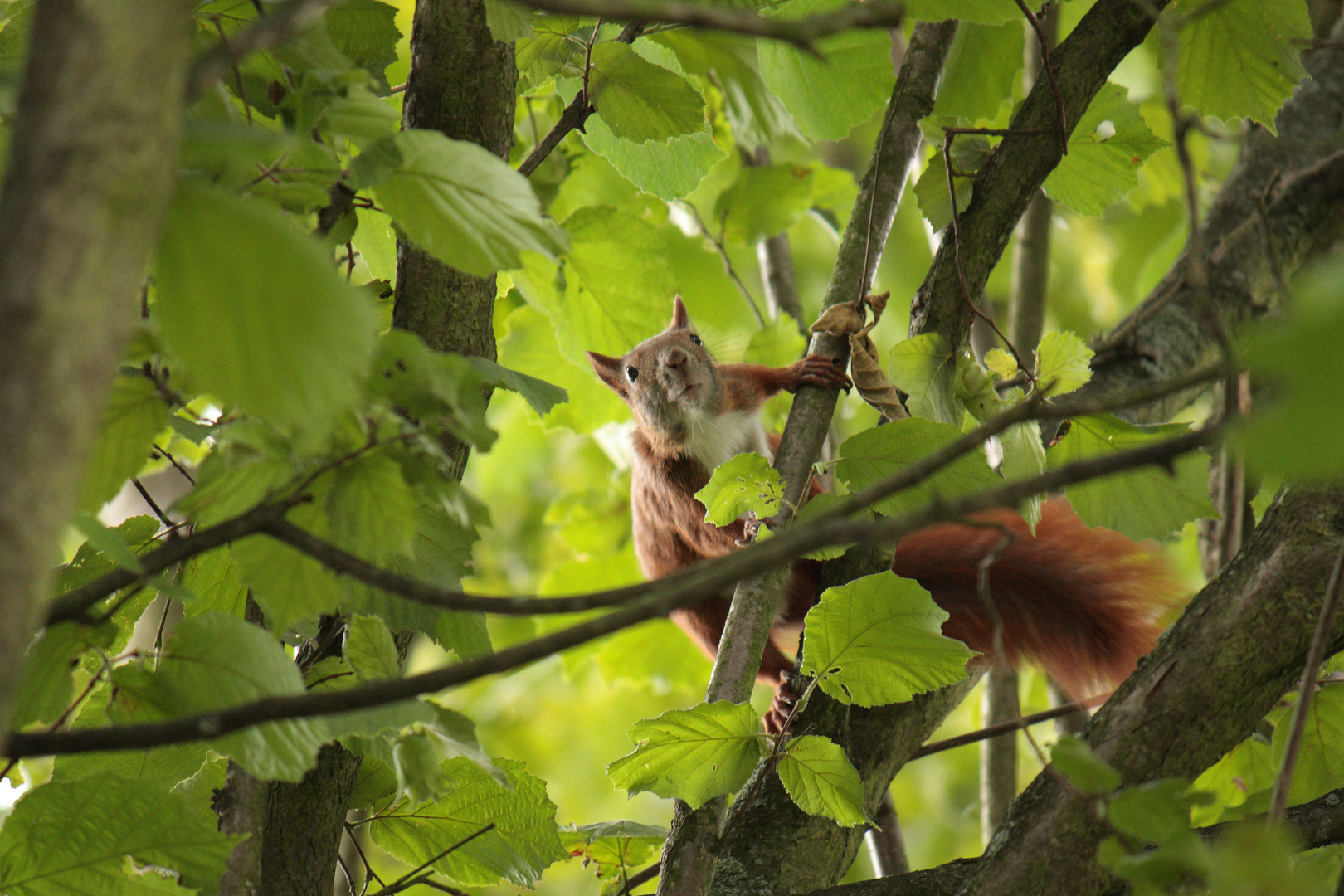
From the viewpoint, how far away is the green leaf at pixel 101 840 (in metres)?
0.77

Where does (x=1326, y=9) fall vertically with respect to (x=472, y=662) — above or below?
above

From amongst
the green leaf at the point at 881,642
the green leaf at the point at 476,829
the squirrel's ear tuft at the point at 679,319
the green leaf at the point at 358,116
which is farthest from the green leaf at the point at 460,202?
the squirrel's ear tuft at the point at 679,319

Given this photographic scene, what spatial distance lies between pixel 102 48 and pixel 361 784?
36.0 inches

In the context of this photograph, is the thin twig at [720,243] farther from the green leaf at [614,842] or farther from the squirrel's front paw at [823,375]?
the green leaf at [614,842]

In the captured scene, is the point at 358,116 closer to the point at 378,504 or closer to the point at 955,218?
the point at 378,504

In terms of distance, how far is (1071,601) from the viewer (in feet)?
5.62

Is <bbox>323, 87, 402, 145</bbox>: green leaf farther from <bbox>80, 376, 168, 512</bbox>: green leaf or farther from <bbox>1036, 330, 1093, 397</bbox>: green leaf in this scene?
<bbox>1036, 330, 1093, 397</bbox>: green leaf

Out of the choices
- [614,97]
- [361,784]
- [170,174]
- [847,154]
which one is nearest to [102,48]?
[170,174]

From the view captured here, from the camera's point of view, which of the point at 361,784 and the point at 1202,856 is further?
the point at 361,784

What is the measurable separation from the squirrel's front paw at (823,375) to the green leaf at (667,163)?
0.37m

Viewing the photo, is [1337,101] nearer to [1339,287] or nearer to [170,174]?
Result: [1339,287]

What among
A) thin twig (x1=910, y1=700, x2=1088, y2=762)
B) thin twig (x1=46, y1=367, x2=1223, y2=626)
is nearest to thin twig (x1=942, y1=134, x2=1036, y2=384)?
thin twig (x1=910, y1=700, x2=1088, y2=762)

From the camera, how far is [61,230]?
0.39 m

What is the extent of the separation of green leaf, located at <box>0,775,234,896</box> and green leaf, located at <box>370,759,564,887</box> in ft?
1.09
